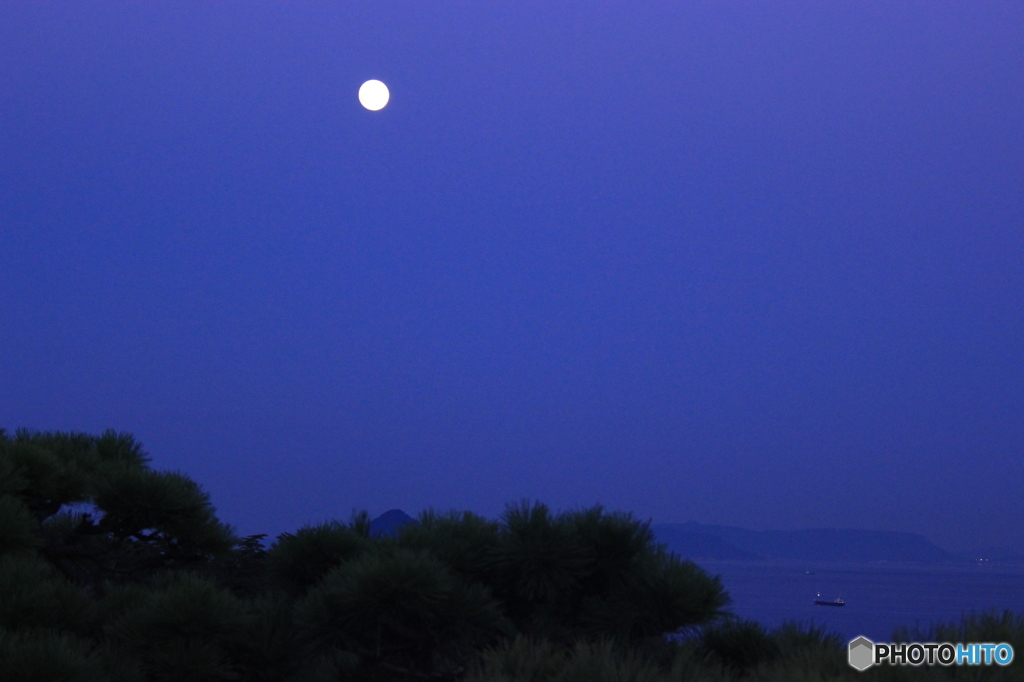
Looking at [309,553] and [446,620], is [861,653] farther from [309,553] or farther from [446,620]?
[309,553]

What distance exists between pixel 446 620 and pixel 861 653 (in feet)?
7.36

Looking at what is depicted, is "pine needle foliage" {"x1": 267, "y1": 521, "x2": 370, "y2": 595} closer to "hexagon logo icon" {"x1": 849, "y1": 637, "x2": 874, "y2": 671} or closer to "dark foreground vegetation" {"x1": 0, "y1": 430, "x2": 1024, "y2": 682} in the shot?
"dark foreground vegetation" {"x1": 0, "y1": 430, "x2": 1024, "y2": 682}

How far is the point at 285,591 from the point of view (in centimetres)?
606

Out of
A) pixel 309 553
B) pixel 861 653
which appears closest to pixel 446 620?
pixel 309 553

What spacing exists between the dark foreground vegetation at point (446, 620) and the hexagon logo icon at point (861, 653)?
8 cm

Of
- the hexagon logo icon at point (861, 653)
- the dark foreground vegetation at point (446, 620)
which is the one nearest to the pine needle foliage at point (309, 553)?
the dark foreground vegetation at point (446, 620)

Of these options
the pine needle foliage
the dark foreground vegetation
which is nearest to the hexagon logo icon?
the dark foreground vegetation

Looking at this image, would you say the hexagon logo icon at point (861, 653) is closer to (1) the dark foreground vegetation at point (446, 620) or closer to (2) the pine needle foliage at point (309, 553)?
(1) the dark foreground vegetation at point (446, 620)

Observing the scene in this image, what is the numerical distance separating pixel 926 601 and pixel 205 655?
357ft

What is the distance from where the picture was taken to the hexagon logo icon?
458cm

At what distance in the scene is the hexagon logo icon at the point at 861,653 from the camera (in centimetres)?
458

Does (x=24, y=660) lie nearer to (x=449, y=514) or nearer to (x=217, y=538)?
(x=449, y=514)

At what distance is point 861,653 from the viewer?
4.66 meters

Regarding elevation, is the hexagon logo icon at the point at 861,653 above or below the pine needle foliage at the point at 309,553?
below
